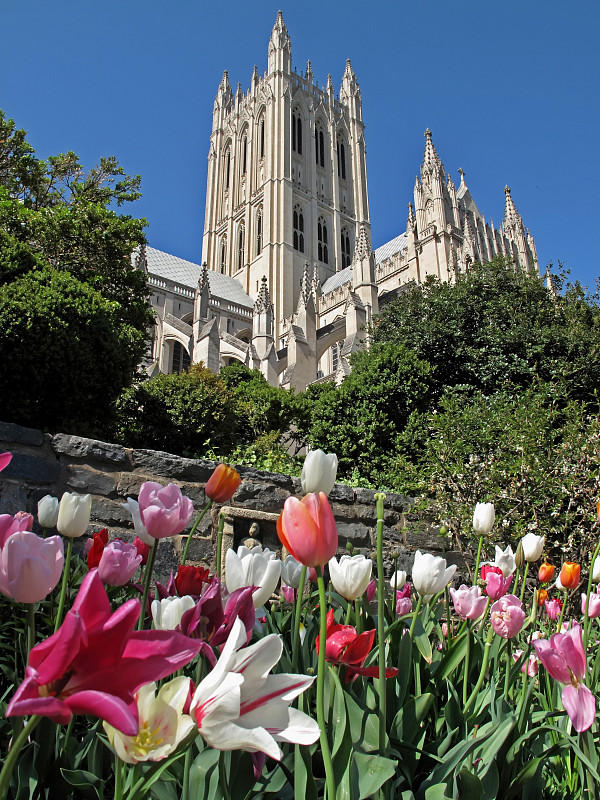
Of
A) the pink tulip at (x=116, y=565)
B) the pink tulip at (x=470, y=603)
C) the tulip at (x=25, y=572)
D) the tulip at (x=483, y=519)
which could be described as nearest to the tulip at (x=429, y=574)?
the pink tulip at (x=470, y=603)

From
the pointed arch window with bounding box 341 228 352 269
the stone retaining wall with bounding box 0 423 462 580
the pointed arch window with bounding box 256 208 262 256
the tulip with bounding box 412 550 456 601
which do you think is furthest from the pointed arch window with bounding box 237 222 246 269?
the tulip with bounding box 412 550 456 601

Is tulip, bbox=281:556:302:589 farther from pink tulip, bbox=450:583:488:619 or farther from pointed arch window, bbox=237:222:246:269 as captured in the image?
pointed arch window, bbox=237:222:246:269

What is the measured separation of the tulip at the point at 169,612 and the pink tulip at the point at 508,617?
109 centimetres

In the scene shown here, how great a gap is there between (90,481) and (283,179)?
46.1 meters

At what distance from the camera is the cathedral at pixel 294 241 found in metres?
31.2

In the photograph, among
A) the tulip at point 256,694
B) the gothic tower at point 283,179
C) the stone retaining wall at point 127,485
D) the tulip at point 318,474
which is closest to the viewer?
the tulip at point 256,694

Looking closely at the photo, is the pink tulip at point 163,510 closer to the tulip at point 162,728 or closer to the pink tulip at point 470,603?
the tulip at point 162,728

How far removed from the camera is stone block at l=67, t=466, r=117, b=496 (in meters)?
4.86

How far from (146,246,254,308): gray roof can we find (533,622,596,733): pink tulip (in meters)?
41.2

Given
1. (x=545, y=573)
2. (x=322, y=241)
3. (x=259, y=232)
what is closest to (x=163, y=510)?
(x=545, y=573)

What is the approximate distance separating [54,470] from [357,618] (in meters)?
3.87

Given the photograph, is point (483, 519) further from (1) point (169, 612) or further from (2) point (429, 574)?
(1) point (169, 612)

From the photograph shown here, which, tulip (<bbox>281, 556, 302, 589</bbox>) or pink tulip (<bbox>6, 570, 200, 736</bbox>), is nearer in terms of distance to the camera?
pink tulip (<bbox>6, 570, 200, 736</bbox>)

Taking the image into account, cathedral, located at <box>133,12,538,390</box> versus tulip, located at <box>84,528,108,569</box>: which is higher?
cathedral, located at <box>133,12,538,390</box>
